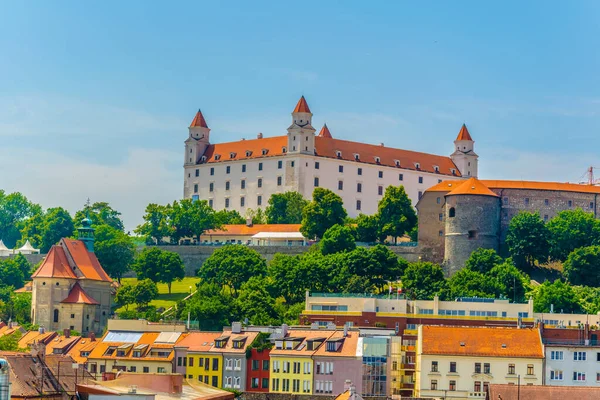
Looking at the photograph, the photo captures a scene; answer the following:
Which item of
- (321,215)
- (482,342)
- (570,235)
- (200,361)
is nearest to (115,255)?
(321,215)

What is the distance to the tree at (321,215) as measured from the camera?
130m

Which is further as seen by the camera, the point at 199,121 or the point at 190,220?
the point at 199,121

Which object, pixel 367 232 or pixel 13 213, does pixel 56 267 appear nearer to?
pixel 367 232

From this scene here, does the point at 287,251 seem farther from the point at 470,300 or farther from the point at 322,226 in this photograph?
the point at 470,300

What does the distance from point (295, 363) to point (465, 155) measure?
3162 inches

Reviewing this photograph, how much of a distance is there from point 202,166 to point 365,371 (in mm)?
78602

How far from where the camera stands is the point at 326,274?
11181cm

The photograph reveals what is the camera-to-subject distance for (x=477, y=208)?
11894 cm

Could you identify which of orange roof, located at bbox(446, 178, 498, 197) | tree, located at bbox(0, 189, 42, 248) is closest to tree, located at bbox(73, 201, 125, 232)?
tree, located at bbox(0, 189, 42, 248)

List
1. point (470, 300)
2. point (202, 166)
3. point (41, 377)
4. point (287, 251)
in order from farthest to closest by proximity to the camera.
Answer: point (202, 166), point (287, 251), point (470, 300), point (41, 377)

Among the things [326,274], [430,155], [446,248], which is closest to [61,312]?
[326,274]

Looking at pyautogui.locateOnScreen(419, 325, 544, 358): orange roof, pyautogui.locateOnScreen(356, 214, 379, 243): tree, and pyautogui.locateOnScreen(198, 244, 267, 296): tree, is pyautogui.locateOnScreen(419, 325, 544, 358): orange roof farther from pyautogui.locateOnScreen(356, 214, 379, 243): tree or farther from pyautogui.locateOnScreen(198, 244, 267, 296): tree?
pyautogui.locateOnScreen(356, 214, 379, 243): tree

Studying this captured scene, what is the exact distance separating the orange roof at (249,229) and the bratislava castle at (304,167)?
801 cm

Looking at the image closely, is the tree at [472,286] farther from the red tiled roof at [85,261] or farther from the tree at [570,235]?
the red tiled roof at [85,261]
